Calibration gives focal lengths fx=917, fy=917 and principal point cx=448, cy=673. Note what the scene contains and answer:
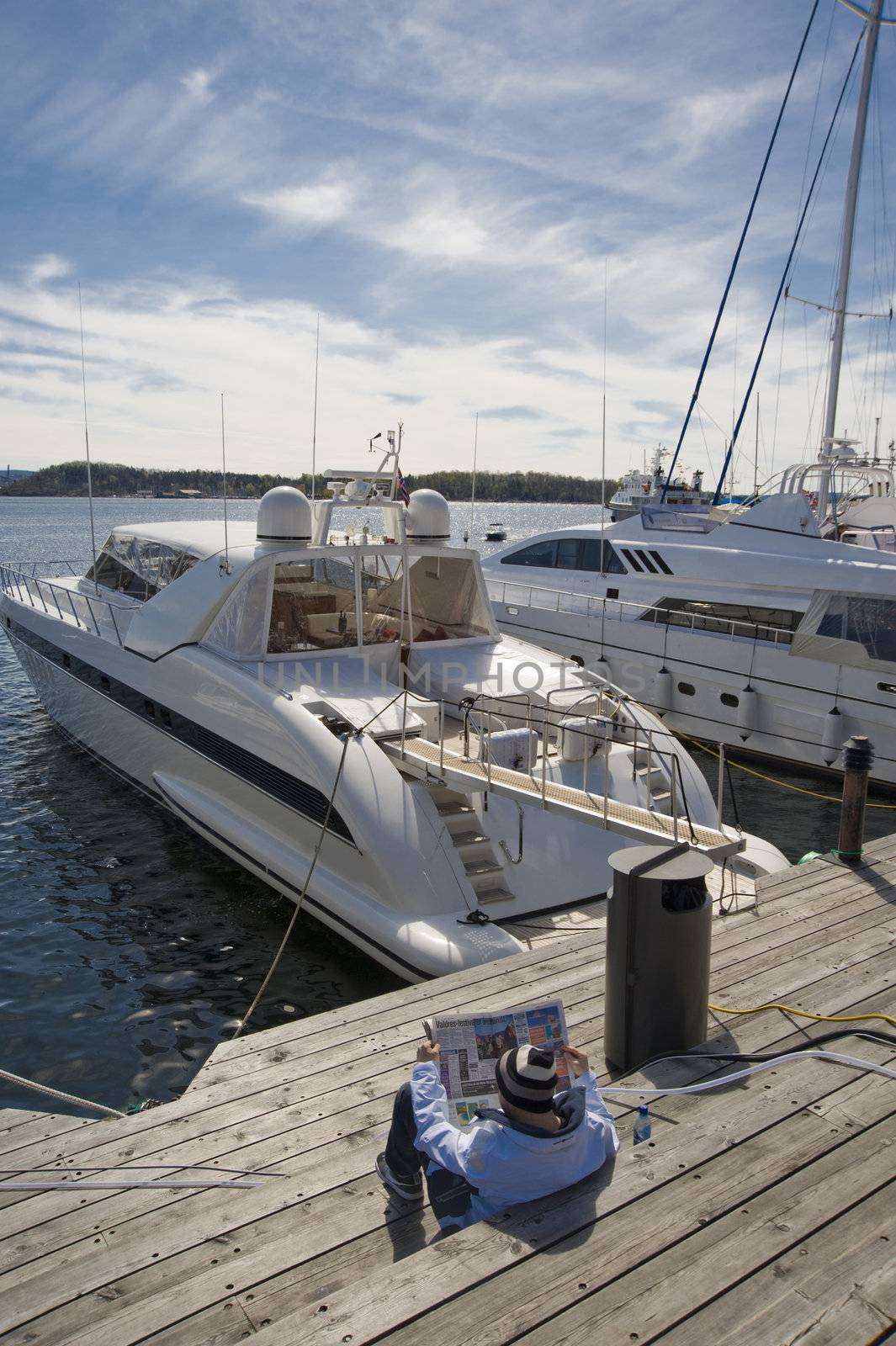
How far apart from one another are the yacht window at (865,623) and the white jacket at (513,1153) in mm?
11542

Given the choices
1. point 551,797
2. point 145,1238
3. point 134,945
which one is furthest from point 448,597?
point 145,1238

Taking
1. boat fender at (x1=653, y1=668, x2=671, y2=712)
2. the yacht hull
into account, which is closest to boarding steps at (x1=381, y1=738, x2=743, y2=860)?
the yacht hull

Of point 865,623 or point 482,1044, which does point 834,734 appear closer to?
point 865,623

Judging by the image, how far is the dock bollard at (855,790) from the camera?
20.1ft

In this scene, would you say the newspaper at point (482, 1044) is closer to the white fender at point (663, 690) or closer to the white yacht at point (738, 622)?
the white yacht at point (738, 622)

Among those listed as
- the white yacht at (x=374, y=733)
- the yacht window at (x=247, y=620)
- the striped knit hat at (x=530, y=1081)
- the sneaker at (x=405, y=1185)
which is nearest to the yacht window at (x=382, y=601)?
the white yacht at (x=374, y=733)

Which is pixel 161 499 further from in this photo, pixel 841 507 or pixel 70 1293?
pixel 70 1293

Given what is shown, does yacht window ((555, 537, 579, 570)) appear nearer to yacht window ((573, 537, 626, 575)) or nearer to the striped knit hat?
yacht window ((573, 537, 626, 575))

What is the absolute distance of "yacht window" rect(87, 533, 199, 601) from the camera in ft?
37.1

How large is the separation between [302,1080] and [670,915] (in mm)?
1751

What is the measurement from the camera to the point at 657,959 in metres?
3.89

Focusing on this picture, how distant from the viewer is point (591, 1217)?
291 centimetres

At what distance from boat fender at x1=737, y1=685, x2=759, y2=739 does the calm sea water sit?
5.95ft

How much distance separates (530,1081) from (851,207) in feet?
58.5
